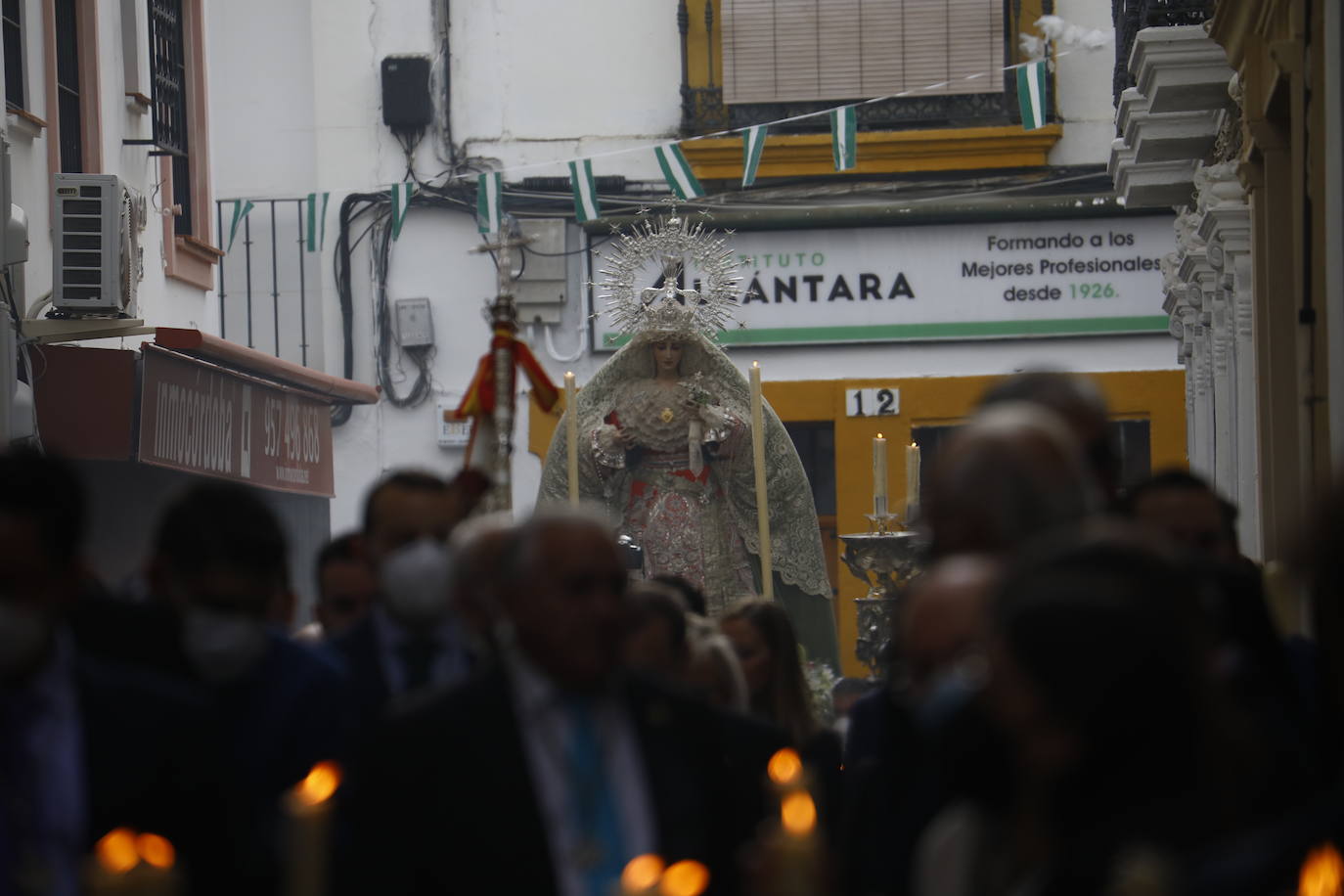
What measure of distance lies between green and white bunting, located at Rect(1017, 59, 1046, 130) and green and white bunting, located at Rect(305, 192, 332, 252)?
4842mm

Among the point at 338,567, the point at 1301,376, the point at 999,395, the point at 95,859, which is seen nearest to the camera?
the point at 95,859

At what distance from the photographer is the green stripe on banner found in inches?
683

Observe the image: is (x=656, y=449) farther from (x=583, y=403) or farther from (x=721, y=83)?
(x=721, y=83)

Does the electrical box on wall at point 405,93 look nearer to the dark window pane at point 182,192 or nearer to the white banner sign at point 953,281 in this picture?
the white banner sign at point 953,281

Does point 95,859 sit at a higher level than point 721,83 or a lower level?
lower

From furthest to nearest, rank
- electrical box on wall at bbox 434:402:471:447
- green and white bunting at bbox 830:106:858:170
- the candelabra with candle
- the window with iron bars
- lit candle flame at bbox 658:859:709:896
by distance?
electrical box on wall at bbox 434:402:471:447 → green and white bunting at bbox 830:106:858:170 → the window with iron bars → the candelabra with candle → lit candle flame at bbox 658:859:709:896

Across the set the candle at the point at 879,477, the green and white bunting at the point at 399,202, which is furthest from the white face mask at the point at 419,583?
the green and white bunting at the point at 399,202

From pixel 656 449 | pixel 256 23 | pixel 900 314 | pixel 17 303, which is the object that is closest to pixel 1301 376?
pixel 656 449

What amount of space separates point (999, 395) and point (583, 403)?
287 inches

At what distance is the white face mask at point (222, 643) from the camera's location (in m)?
3.25

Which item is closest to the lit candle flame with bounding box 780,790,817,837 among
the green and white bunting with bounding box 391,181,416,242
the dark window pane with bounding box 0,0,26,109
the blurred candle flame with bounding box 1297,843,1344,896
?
the blurred candle flame with bounding box 1297,843,1344,896

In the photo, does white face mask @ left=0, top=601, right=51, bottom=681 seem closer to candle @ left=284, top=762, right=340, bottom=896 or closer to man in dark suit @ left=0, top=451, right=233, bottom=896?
man in dark suit @ left=0, top=451, right=233, bottom=896

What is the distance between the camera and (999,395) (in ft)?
10.7

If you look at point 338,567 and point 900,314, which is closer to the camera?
point 338,567
